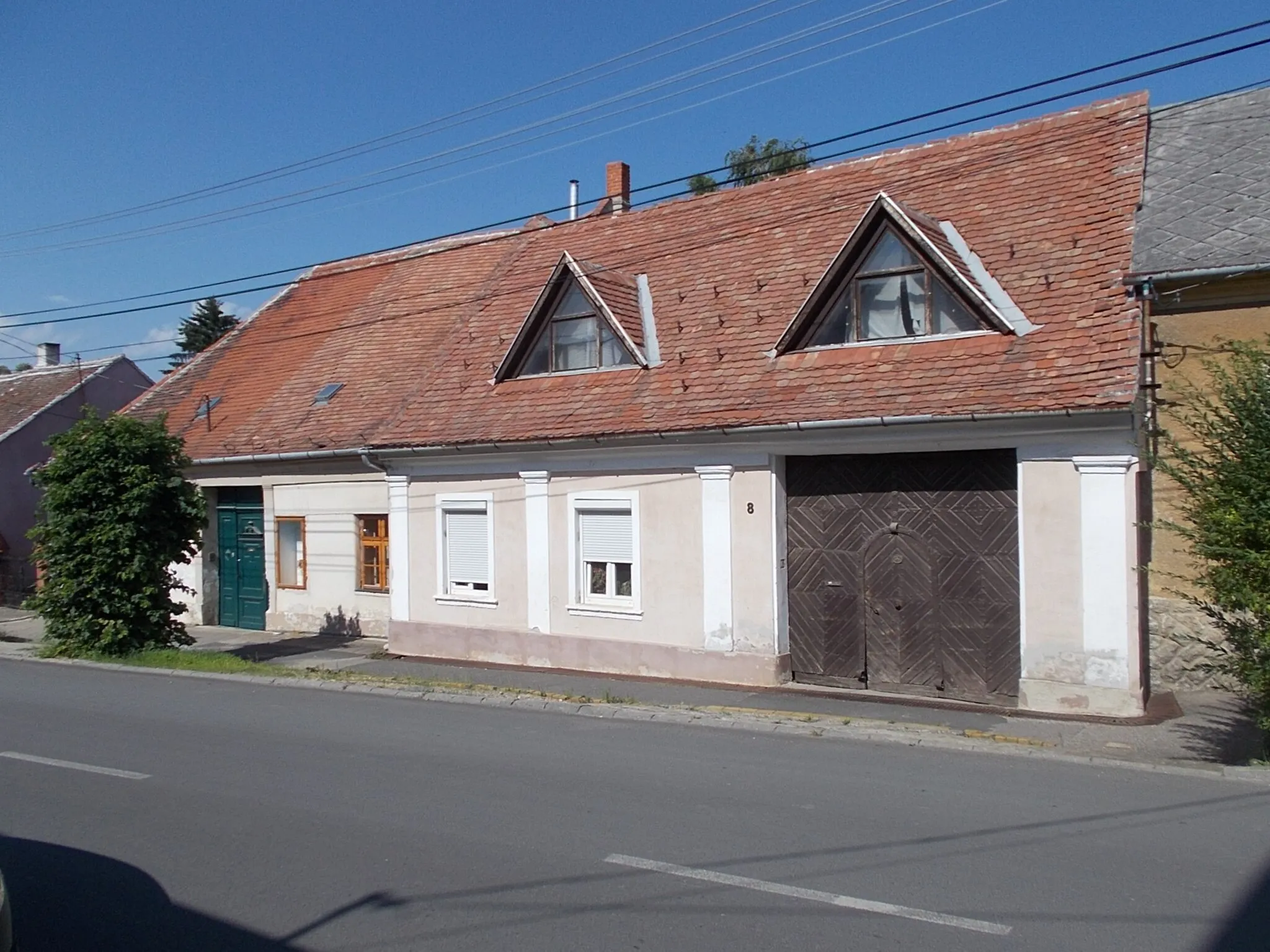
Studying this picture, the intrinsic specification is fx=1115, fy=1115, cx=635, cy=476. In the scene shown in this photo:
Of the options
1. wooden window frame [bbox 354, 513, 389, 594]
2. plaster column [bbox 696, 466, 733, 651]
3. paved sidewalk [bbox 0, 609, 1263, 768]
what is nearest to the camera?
paved sidewalk [bbox 0, 609, 1263, 768]

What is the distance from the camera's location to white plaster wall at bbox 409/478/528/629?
15.7m

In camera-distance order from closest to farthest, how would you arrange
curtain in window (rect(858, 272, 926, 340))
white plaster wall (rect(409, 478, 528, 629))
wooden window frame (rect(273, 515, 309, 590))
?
curtain in window (rect(858, 272, 926, 340)) < white plaster wall (rect(409, 478, 528, 629)) < wooden window frame (rect(273, 515, 309, 590))

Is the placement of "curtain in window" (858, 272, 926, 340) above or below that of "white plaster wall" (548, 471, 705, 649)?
above

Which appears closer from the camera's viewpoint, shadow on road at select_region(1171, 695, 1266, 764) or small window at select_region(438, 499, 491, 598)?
shadow on road at select_region(1171, 695, 1266, 764)

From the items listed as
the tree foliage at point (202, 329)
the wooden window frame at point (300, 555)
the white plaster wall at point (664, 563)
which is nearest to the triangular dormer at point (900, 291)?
the white plaster wall at point (664, 563)

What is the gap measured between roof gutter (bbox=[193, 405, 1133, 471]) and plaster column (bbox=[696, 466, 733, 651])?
A: 58cm

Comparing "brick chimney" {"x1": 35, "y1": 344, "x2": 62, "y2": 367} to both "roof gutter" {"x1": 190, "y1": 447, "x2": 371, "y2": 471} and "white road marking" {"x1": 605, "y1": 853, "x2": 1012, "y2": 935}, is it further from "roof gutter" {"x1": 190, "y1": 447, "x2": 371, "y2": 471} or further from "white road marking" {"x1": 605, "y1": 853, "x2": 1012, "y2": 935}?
"white road marking" {"x1": 605, "y1": 853, "x2": 1012, "y2": 935}

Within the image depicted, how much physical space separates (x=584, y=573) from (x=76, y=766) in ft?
24.3

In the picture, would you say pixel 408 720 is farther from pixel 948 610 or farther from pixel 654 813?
pixel 948 610

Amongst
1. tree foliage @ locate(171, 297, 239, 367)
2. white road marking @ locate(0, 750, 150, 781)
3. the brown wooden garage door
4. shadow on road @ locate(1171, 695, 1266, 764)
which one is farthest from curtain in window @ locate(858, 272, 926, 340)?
tree foliage @ locate(171, 297, 239, 367)

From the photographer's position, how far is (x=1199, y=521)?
28.5ft

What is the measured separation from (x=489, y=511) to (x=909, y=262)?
673 centimetres

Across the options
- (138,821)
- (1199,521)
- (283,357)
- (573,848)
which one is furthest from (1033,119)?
(283,357)

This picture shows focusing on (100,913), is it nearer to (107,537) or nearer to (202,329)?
(107,537)
